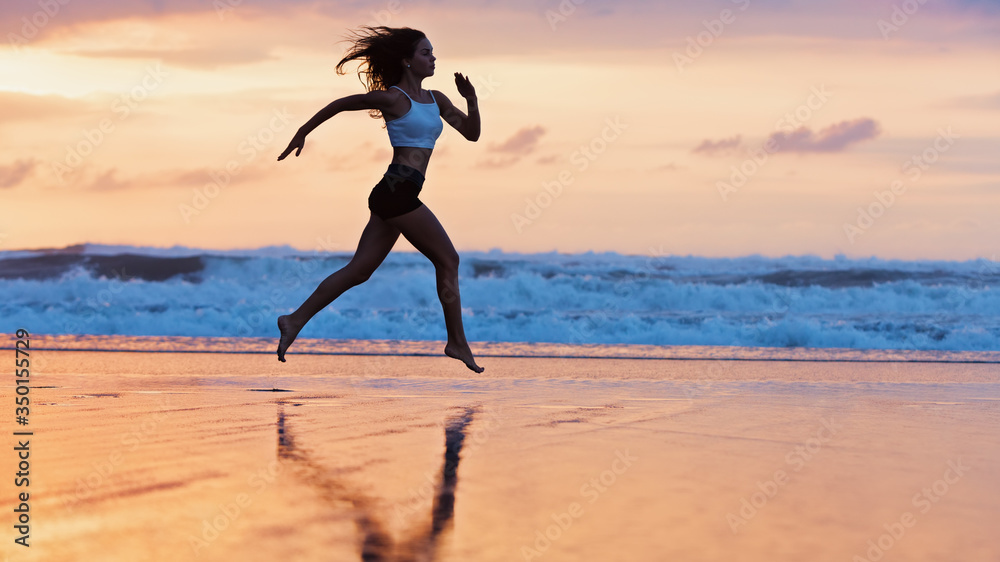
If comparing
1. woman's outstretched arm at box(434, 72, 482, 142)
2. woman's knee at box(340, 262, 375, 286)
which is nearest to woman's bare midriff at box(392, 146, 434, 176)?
woman's outstretched arm at box(434, 72, 482, 142)

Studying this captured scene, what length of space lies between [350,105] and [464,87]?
0.83 m

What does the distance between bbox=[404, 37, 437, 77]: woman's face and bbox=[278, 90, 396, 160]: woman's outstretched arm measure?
0.99ft

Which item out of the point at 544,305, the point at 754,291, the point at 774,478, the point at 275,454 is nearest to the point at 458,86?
the point at 275,454

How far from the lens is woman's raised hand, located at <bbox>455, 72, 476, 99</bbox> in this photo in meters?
6.51

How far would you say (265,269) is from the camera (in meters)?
28.8

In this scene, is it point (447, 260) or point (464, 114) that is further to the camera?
point (464, 114)

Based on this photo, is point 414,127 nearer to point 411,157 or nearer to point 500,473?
point 411,157

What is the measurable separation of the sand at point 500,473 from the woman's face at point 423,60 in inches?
77.9

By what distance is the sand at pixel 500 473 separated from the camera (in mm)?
2836

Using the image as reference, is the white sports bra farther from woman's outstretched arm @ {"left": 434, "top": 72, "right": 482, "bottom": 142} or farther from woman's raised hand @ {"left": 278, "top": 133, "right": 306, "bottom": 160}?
woman's raised hand @ {"left": 278, "top": 133, "right": 306, "bottom": 160}

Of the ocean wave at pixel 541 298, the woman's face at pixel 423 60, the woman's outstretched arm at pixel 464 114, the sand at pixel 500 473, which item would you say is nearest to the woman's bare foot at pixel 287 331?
the sand at pixel 500 473

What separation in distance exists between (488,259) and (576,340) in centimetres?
1282

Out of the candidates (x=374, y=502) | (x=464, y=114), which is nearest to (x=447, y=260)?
(x=464, y=114)

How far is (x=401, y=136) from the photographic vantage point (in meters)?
6.22
